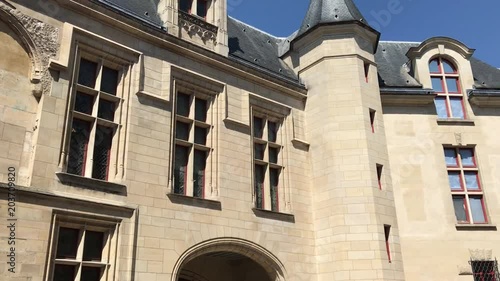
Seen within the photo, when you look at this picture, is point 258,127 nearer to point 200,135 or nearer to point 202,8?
point 200,135

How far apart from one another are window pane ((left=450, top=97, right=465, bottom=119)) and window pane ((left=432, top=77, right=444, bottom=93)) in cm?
40

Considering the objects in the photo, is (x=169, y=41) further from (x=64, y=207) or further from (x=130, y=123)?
(x=64, y=207)

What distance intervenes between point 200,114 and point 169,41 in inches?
66.8

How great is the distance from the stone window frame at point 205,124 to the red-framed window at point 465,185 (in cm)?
655

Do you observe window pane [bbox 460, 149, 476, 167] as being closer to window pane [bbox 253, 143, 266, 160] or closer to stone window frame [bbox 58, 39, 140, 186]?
window pane [bbox 253, 143, 266, 160]

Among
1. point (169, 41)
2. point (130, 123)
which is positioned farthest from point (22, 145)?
point (169, 41)

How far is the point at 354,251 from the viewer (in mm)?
10242

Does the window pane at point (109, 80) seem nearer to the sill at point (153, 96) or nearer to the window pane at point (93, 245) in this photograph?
the sill at point (153, 96)

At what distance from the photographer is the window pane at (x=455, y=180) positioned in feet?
40.8

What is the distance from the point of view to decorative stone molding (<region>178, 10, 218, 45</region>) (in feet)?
35.1

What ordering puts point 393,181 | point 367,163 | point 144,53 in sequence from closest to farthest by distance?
1. point 144,53
2. point 367,163
3. point 393,181

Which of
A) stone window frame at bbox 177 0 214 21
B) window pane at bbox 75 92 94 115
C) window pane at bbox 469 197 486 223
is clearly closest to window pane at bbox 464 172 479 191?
window pane at bbox 469 197 486 223

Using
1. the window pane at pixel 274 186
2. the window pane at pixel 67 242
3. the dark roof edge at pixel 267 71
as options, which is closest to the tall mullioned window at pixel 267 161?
the window pane at pixel 274 186

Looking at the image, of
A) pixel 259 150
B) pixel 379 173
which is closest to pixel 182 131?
pixel 259 150
